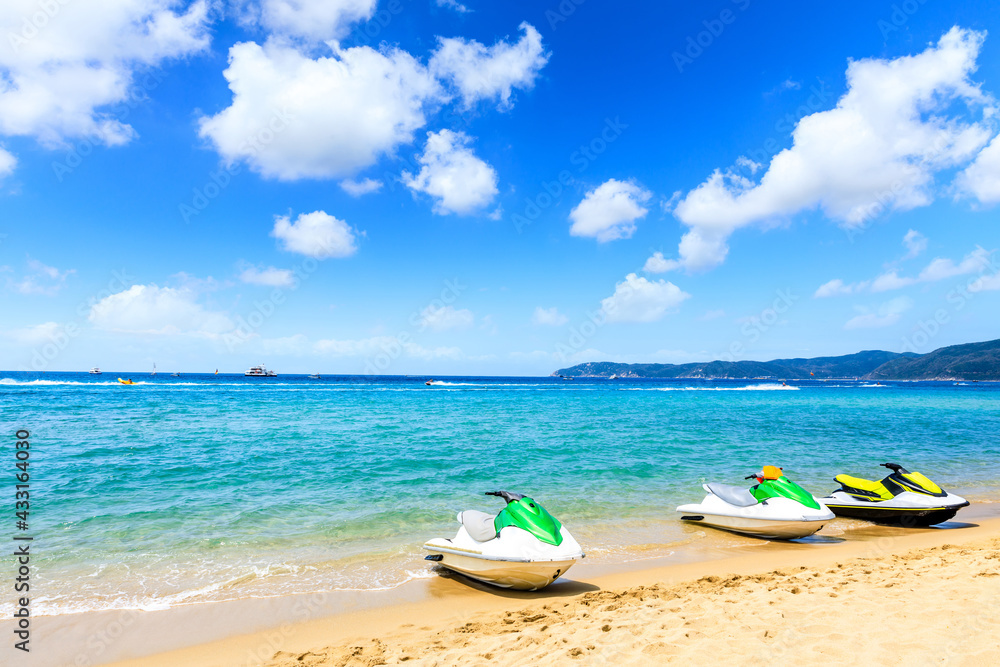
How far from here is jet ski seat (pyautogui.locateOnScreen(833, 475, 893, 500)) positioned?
416 inches

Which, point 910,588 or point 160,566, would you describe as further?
point 160,566

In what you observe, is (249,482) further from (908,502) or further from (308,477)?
(908,502)

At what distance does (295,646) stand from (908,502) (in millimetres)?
12182

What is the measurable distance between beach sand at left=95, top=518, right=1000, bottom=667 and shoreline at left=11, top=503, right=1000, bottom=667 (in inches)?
1.2

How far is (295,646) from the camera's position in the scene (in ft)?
17.7

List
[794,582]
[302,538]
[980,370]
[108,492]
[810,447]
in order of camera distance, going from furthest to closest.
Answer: [980,370]
[810,447]
[108,492]
[302,538]
[794,582]

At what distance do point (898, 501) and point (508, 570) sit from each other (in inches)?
369

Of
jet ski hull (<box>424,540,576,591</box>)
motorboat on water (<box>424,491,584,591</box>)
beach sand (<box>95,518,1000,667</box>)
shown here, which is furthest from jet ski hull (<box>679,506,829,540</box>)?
jet ski hull (<box>424,540,576,591</box>)

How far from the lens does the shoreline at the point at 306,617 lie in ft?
17.5

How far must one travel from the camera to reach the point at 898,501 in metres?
10.3

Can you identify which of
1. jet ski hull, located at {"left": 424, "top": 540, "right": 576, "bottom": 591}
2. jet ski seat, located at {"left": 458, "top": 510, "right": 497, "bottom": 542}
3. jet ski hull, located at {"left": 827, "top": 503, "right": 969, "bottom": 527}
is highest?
jet ski seat, located at {"left": 458, "top": 510, "right": 497, "bottom": 542}

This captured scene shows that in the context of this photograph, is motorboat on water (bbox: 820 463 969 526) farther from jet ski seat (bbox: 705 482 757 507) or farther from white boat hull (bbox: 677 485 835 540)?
jet ski seat (bbox: 705 482 757 507)

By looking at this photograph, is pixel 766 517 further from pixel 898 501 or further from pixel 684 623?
pixel 684 623

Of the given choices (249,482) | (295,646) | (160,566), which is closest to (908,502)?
(295,646)
